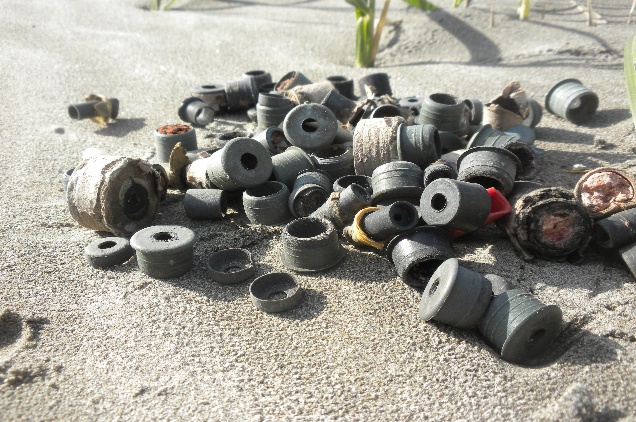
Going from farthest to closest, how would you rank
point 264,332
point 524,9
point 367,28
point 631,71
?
point 524,9
point 367,28
point 631,71
point 264,332

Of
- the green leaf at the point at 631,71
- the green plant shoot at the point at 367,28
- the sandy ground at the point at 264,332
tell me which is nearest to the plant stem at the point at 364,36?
the green plant shoot at the point at 367,28

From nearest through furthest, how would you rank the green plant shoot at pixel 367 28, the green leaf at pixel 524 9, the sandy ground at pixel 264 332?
1. the sandy ground at pixel 264 332
2. the green plant shoot at pixel 367 28
3. the green leaf at pixel 524 9

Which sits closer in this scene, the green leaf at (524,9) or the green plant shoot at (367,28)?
the green plant shoot at (367,28)

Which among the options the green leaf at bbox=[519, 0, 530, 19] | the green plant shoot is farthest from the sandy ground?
the green leaf at bbox=[519, 0, 530, 19]

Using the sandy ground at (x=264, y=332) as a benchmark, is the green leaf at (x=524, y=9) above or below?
above

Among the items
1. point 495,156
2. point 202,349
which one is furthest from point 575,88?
point 202,349

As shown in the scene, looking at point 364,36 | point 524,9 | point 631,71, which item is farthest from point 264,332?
point 524,9

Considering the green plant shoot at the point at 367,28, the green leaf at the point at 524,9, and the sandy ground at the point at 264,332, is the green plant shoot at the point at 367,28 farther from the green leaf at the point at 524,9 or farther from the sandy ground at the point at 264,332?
the sandy ground at the point at 264,332

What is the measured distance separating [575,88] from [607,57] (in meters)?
2.74

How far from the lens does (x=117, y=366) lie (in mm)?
3260

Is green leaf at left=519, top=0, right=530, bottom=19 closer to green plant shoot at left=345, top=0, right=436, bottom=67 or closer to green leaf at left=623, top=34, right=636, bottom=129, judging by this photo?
green plant shoot at left=345, top=0, right=436, bottom=67

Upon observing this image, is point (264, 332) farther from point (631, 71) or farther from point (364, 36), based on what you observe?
point (364, 36)

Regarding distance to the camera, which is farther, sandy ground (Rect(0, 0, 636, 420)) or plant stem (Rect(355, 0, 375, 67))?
plant stem (Rect(355, 0, 375, 67))

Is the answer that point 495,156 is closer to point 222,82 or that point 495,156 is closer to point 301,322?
point 301,322
